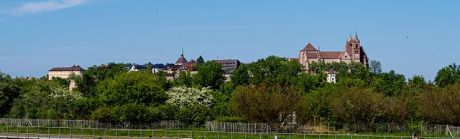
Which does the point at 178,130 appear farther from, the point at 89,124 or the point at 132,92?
the point at 132,92

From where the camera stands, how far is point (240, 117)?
7494 cm

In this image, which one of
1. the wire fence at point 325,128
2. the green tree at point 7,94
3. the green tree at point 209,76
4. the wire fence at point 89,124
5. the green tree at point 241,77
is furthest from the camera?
the green tree at point 241,77

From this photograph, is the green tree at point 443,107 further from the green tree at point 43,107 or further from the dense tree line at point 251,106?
the green tree at point 43,107

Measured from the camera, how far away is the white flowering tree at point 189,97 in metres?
97.0

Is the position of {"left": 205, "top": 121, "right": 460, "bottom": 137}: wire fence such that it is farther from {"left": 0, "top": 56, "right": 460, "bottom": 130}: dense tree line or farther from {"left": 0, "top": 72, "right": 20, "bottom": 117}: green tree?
{"left": 0, "top": 72, "right": 20, "bottom": 117}: green tree

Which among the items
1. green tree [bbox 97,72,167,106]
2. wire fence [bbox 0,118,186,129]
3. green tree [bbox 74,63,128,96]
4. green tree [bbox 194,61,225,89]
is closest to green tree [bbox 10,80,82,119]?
wire fence [bbox 0,118,186,129]

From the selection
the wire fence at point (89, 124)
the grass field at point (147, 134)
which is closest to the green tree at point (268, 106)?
the wire fence at point (89, 124)

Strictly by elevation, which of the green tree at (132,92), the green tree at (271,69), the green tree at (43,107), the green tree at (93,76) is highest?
the green tree at (271,69)

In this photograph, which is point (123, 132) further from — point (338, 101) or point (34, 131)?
point (338, 101)

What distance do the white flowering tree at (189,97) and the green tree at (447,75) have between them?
49.8m

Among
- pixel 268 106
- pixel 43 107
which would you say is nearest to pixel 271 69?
pixel 43 107

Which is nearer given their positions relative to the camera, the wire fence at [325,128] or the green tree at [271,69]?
the wire fence at [325,128]

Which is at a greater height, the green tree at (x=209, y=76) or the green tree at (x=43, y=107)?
the green tree at (x=209, y=76)

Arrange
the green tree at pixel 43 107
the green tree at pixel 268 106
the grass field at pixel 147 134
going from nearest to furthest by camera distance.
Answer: the grass field at pixel 147 134 < the green tree at pixel 268 106 < the green tree at pixel 43 107
